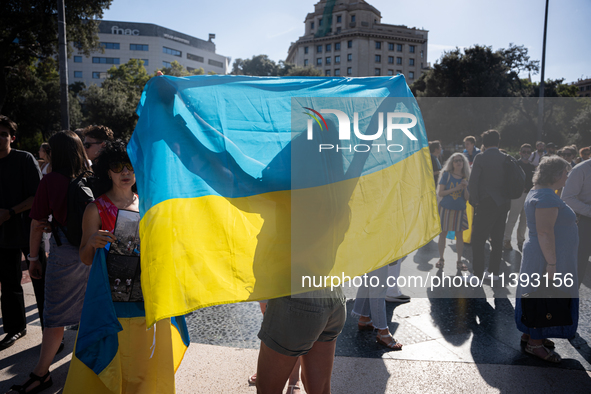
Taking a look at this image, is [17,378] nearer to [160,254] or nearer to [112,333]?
[112,333]

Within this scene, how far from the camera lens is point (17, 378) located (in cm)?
311

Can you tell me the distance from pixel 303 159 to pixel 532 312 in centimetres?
288

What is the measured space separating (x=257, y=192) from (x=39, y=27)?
18645 mm

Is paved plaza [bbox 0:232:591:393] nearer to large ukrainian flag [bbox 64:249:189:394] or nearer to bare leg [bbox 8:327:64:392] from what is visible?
bare leg [bbox 8:327:64:392]

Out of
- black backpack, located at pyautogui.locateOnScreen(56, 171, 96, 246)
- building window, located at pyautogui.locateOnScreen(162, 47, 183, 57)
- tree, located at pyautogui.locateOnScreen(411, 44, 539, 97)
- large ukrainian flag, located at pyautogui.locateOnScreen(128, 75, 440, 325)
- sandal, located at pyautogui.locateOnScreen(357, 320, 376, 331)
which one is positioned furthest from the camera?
building window, located at pyautogui.locateOnScreen(162, 47, 183, 57)

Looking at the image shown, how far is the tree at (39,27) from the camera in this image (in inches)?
594

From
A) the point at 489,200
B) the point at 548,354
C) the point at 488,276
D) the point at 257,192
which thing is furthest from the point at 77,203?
the point at 488,276

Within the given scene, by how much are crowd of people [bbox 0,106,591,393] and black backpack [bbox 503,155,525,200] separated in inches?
29.3

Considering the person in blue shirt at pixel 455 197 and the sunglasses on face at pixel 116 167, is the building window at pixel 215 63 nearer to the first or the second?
the person in blue shirt at pixel 455 197

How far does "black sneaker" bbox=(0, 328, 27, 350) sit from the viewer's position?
142 inches

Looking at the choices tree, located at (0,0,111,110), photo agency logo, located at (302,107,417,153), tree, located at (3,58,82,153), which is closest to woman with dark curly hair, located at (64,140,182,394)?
photo agency logo, located at (302,107,417,153)

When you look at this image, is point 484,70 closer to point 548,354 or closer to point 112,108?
point 112,108

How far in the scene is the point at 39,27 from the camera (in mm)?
15906

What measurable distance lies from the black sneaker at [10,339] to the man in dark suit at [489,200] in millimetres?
5690
